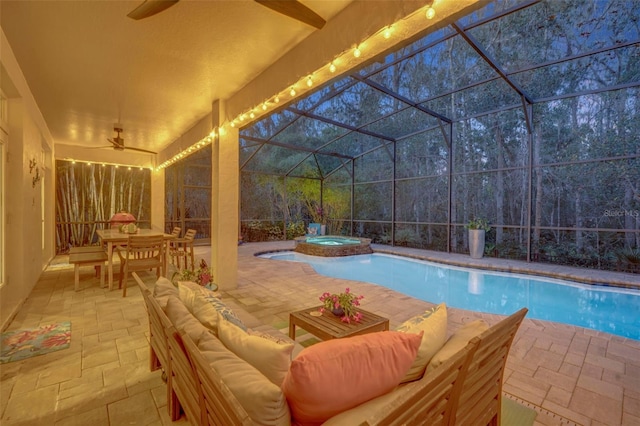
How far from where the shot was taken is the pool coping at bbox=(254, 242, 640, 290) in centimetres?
539

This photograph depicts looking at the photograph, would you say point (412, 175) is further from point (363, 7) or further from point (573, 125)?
point (363, 7)

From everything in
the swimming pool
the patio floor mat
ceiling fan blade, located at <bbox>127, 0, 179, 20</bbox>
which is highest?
ceiling fan blade, located at <bbox>127, 0, 179, 20</bbox>

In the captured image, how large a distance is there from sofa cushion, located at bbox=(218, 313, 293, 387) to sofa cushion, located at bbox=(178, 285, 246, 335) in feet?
1.11

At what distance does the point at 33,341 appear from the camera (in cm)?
270

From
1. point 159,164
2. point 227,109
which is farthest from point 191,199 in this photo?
point 227,109

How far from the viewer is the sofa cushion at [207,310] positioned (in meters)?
1.56

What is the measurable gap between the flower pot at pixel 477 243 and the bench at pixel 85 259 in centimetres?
829

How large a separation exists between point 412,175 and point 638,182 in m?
5.61

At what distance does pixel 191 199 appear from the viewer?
10.0m

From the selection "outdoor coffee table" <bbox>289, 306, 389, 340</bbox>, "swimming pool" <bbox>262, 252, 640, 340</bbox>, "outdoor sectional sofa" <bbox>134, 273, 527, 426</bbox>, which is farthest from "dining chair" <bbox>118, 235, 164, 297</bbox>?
"swimming pool" <bbox>262, 252, 640, 340</bbox>

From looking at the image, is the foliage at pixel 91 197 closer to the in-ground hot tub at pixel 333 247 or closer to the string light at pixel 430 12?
the in-ground hot tub at pixel 333 247

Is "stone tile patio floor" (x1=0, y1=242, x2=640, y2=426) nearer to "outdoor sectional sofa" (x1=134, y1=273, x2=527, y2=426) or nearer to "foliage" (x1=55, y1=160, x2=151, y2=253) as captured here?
"outdoor sectional sofa" (x1=134, y1=273, x2=527, y2=426)

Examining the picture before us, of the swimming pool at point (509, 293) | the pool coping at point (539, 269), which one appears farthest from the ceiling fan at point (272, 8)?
the pool coping at point (539, 269)

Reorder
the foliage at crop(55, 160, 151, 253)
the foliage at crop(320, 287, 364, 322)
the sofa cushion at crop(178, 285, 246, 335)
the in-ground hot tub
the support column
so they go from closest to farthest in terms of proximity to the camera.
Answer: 1. the sofa cushion at crop(178, 285, 246, 335)
2. the foliage at crop(320, 287, 364, 322)
3. the support column
4. the foliage at crop(55, 160, 151, 253)
5. the in-ground hot tub
